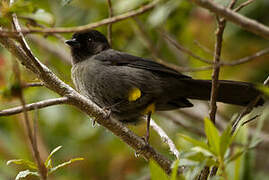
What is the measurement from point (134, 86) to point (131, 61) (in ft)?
1.32

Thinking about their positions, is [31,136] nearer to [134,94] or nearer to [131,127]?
[134,94]

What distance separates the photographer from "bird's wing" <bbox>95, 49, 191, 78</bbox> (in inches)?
171

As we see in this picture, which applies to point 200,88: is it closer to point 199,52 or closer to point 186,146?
point 186,146

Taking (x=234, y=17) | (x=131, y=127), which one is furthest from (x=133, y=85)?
(x=234, y=17)

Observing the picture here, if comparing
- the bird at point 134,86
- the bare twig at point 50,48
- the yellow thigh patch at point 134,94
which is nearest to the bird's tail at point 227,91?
the bird at point 134,86

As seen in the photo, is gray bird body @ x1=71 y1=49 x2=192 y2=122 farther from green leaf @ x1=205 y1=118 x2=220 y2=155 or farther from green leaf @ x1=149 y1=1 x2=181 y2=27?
green leaf @ x1=205 y1=118 x2=220 y2=155

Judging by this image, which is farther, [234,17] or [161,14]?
[161,14]

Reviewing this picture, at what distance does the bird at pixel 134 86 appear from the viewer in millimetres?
4113

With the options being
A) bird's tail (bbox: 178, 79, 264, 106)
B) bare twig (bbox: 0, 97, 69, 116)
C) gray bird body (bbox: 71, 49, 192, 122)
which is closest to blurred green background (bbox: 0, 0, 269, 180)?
gray bird body (bbox: 71, 49, 192, 122)

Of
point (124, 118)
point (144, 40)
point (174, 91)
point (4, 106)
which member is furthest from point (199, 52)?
point (4, 106)

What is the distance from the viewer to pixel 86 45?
480 cm

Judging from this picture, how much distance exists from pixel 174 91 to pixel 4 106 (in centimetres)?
237

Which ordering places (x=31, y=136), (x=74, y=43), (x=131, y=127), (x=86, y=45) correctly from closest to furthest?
(x=31, y=136), (x=74, y=43), (x=86, y=45), (x=131, y=127)

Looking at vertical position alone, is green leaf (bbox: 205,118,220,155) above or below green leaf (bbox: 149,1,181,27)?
above
